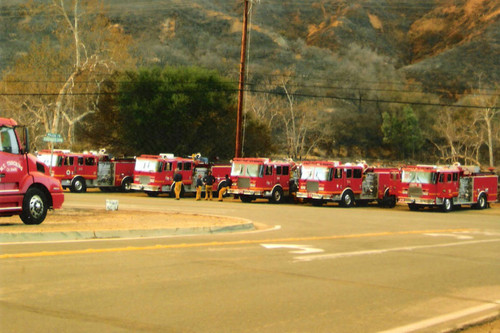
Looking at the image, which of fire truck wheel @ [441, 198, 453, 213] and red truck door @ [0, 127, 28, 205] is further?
fire truck wheel @ [441, 198, 453, 213]

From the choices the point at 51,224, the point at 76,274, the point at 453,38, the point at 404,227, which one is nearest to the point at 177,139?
the point at 404,227

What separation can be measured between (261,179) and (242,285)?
30.3 meters

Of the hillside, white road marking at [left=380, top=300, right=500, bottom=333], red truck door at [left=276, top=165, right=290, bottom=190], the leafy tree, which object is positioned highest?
the hillside

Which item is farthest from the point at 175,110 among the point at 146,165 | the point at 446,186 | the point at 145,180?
the point at 446,186

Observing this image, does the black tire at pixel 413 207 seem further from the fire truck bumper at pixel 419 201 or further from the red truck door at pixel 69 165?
the red truck door at pixel 69 165

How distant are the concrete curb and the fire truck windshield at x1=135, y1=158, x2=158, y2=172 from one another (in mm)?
25447

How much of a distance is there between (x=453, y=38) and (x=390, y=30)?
17.2 metres

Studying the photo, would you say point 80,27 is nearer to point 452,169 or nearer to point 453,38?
point 452,169

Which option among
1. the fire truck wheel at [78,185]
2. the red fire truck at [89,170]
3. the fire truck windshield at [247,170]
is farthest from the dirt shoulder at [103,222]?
the fire truck wheel at [78,185]

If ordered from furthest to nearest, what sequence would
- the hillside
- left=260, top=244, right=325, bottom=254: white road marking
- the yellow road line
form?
1. the hillside
2. left=260, top=244, right=325, bottom=254: white road marking
3. the yellow road line

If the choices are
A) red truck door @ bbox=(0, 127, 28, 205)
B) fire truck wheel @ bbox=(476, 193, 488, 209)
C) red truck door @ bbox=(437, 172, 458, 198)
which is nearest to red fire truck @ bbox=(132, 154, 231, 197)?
red truck door @ bbox=(437, 172, 458, 198)

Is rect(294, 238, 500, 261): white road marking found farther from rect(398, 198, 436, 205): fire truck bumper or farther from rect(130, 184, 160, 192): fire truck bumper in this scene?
rect(130, 184, 160, 192): fire truck bumper

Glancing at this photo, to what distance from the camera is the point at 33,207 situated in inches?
675

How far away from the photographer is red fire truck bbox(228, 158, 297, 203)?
40719 millimetres
